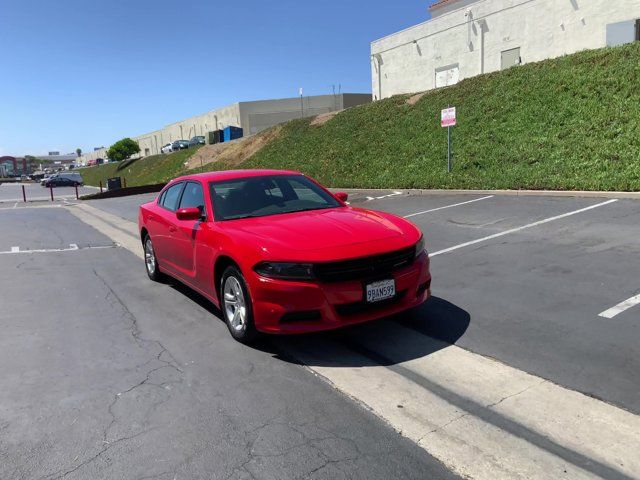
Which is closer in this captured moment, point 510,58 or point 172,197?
point 172,197

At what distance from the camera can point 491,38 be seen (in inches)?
1122

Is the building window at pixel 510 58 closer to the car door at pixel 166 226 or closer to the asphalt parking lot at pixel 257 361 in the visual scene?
the asphalt parking lot at pixel 257 361

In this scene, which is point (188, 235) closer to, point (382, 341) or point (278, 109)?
point (382, 341)

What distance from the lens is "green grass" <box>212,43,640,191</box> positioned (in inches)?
495

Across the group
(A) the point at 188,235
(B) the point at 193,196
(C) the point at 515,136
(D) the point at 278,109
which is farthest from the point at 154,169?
(A) the point at 188,235

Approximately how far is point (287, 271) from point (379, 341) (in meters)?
1.08

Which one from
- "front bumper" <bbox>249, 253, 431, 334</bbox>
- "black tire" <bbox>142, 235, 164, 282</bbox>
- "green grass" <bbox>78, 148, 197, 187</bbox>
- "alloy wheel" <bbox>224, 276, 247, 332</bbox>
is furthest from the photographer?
"green grass" <bbox>78, 148, 197, 187</bbox>

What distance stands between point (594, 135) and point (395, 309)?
12.2 metres

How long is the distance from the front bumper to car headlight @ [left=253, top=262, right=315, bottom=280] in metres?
0.04

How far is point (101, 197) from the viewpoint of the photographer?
1079 inches

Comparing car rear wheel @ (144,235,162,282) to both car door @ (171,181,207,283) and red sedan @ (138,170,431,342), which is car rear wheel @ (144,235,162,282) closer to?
car door @ (171,181,207,283)

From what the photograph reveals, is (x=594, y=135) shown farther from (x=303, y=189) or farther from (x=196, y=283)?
(x=196, y=283)

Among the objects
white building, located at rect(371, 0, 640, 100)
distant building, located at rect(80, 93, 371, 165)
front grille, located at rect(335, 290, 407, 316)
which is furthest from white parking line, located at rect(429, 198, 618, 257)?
distant building, located at rect(80, 93, 371, 165)

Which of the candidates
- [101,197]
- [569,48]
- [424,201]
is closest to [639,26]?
[569,48]
